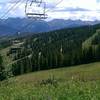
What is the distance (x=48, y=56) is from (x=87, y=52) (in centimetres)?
1554

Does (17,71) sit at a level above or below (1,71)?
below

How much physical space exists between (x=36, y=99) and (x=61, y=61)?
14447 cm

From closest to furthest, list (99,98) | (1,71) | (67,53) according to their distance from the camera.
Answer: (99,98)
(1,71)
(67,53)

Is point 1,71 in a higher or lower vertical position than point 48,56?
higher

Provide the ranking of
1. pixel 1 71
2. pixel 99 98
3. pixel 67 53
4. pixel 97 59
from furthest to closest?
pixel 67 53 < pixel 97 59 < pixel 1 71 < pixel 99 98

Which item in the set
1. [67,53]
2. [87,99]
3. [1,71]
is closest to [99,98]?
[87,99]

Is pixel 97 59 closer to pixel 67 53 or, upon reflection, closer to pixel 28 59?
pixel 67 53

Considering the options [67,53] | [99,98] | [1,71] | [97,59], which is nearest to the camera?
[99,98]

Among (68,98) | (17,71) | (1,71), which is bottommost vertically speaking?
(17,71)

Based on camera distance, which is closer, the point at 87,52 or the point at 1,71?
the point at 1,71

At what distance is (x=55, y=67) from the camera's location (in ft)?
513

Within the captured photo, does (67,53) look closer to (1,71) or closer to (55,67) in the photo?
(55,67)

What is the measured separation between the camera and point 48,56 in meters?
166

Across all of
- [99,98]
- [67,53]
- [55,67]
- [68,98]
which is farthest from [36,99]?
[67,53]
